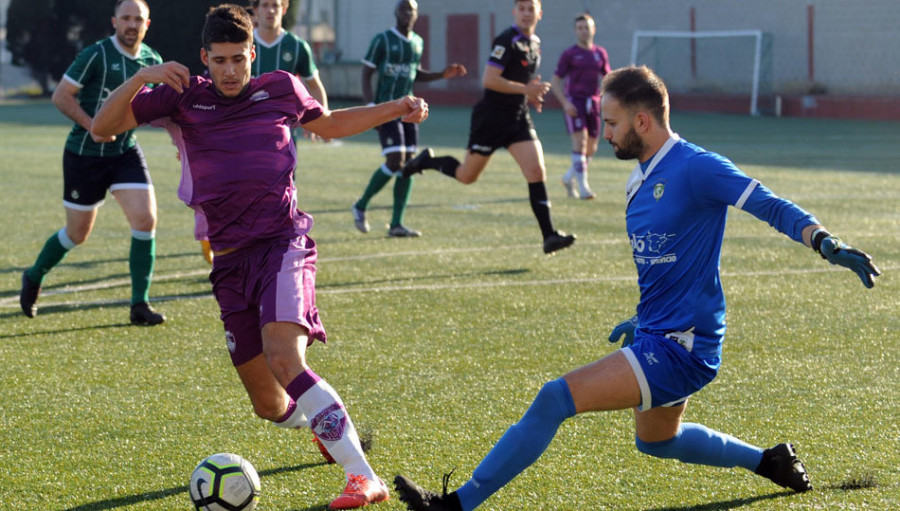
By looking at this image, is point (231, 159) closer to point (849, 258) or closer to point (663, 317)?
point (663, 317)

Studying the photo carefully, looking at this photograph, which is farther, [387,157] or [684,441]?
[387,157]

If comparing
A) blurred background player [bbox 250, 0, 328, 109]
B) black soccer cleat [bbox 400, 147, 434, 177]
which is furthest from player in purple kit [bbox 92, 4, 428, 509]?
black soccer cleat [bbox 400, 147, 434, 177]

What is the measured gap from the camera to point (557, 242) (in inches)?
377

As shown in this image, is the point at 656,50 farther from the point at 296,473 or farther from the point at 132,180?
the point at 296,473

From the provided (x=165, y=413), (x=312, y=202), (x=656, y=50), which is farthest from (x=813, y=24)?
(x=165, y=413)

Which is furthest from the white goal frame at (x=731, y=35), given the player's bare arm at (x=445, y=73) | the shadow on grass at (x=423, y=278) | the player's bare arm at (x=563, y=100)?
the shadow on grass at (x=423, y=278)

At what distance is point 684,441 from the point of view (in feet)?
14.1

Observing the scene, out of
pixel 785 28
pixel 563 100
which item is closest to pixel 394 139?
pixel 563 100

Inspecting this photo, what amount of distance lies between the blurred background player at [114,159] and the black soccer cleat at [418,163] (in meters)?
3.66

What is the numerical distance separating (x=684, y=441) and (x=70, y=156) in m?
5.10

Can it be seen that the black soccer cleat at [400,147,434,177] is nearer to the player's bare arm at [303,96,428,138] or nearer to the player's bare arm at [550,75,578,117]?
the player's bare arm at [550,75,578,117]

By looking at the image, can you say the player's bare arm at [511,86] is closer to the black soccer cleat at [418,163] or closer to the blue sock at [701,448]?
the black soccer cleat at [418,163]

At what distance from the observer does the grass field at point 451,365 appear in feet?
15.2

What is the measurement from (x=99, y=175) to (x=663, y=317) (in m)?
4.84
